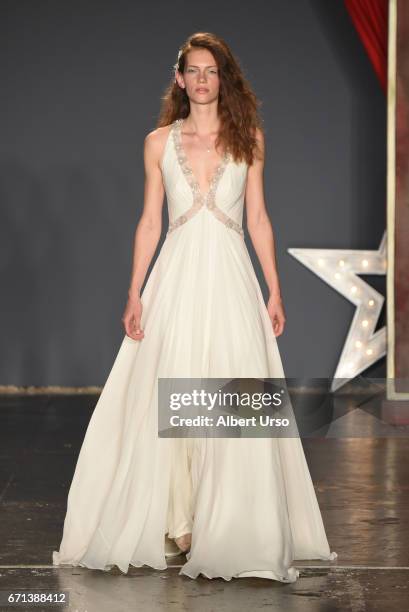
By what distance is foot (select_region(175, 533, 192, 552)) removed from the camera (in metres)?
3.67

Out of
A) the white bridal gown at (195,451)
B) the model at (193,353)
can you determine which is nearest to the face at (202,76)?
the model at (193,353)

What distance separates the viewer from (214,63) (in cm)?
357

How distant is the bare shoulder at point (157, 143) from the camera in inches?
143

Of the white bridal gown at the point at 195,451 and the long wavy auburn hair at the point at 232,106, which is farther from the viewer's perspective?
the long wavy auburn hair at the point at 232,106

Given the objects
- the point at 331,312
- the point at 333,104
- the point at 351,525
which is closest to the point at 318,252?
the point at 331,312

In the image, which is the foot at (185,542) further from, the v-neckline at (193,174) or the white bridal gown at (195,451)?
the v-neckline at (193,174)

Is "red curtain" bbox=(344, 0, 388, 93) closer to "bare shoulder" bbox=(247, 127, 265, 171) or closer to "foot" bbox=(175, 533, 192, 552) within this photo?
"bare shoulder" bbox=(247, 127, 265, 171)

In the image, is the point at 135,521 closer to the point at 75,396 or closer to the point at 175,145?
the point at 175,145

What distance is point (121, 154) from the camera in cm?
707

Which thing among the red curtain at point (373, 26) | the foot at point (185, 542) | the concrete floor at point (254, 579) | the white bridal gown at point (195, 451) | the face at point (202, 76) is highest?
the red curtain at point (373, 26)

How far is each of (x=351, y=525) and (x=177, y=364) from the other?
3.23ft

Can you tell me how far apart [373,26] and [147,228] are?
11.2 ft

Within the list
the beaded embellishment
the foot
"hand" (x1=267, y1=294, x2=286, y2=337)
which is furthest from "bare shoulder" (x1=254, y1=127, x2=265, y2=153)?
the foot

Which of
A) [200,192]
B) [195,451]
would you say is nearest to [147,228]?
[200,192]
